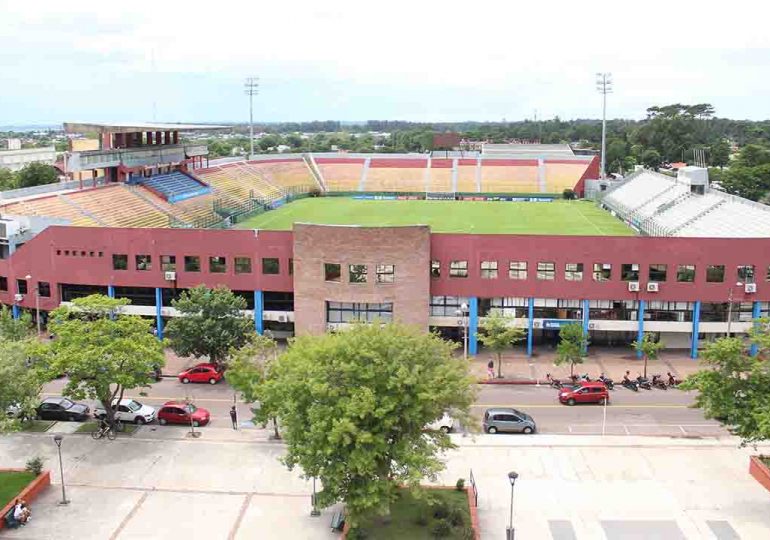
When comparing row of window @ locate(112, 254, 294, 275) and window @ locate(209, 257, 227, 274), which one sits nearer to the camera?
row of window @ locate(112, 254, 294, 275)

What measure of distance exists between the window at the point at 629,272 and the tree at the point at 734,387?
712 inches

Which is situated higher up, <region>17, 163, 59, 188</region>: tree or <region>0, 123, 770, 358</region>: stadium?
<region>17, 163, 59, 188</region>: tree

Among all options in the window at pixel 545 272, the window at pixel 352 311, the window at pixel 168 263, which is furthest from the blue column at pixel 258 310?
the window at pixel 545 272

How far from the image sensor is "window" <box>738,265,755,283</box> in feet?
154

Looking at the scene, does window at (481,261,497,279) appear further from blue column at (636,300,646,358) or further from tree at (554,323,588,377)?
blue column at (636,300,646,358)

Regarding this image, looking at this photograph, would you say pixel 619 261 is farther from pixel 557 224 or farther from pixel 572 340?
pixel 557 224

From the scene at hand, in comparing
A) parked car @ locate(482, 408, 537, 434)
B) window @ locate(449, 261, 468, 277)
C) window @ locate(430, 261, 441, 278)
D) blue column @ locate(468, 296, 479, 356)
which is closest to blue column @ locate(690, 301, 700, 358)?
blue column @ locate(468, 296, 479, 356)

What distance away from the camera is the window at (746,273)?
46.9 metres

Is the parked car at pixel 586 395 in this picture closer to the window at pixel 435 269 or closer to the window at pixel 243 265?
the window at pixel 435 269

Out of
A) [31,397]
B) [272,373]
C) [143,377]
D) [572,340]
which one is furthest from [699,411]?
[31,397]

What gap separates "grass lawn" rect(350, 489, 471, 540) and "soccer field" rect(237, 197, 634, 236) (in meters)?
55.2

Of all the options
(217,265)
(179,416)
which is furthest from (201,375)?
(217,265)

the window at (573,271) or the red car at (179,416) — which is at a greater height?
the window at (573,271)

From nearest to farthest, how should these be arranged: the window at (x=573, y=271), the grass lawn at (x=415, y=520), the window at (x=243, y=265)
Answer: the grass lawn at (x=415, y=520), the window at (x=573, y=271), the window at (x=243, y=265)
